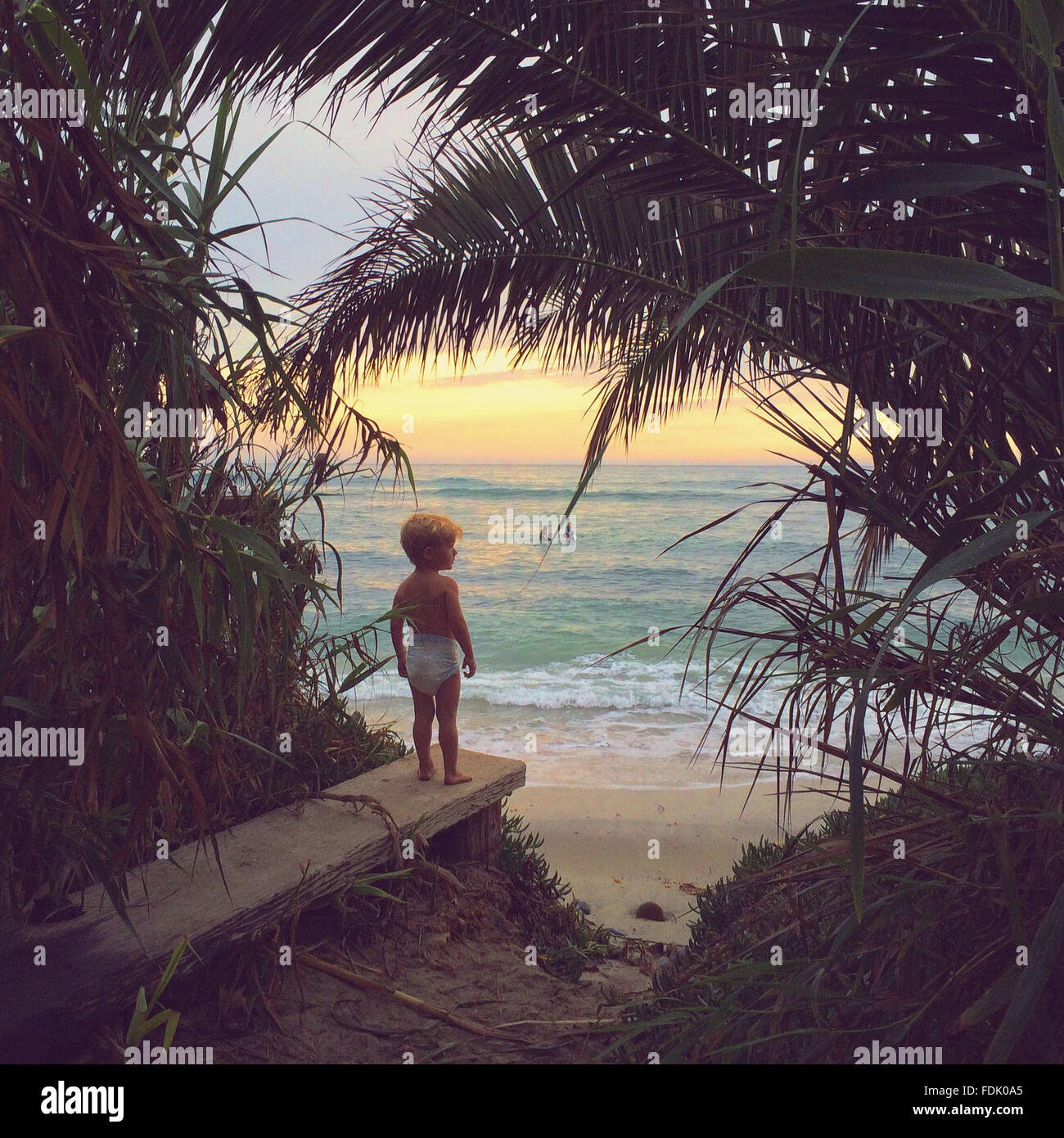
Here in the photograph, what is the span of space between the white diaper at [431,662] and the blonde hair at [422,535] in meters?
0.37

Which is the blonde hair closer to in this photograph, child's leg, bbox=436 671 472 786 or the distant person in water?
the distant person in water

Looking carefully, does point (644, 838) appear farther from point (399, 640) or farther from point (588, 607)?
point (588, 607)

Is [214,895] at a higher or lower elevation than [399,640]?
lower

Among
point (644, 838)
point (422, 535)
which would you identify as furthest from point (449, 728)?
point (644, 838)

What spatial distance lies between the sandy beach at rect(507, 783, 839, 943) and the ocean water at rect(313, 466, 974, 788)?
0.36 metres

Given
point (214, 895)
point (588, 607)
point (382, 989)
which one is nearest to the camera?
point (214, 895)

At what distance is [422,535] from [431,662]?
573mm

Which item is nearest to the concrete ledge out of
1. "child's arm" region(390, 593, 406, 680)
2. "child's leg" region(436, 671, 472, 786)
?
"child's leg" region(436, 671, 472, 786)

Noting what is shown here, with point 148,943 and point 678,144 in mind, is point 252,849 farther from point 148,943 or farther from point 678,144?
point 678,144

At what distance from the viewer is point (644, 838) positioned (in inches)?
254

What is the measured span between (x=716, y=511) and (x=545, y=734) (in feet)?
69.4

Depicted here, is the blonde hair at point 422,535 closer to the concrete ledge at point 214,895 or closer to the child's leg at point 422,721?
the child's leg at point 422,721

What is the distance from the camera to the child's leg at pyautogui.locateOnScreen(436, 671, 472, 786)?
373 centimetres
